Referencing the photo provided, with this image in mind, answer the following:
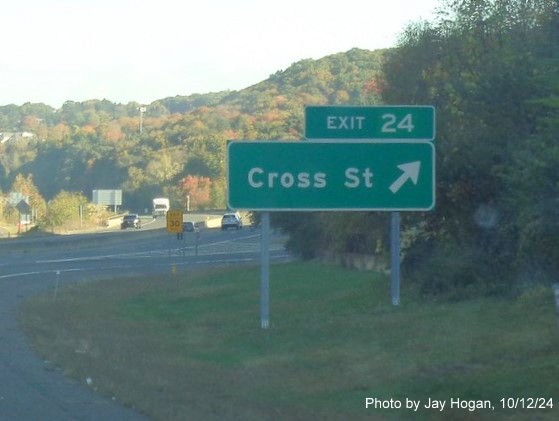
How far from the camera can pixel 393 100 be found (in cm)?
3106

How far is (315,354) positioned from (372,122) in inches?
185

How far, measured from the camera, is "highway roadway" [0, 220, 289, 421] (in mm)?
11086

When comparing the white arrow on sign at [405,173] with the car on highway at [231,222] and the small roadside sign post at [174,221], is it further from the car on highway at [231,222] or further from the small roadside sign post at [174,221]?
the car on highway at [231,222]

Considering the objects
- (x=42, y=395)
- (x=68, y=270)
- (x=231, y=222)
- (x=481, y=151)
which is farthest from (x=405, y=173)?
(x=231, y=222)

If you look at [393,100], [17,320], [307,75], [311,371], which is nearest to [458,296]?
[311,371]

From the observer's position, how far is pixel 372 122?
19203 millimetres

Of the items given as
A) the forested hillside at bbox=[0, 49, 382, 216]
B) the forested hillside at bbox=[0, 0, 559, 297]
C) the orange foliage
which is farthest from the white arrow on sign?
the orange foliage

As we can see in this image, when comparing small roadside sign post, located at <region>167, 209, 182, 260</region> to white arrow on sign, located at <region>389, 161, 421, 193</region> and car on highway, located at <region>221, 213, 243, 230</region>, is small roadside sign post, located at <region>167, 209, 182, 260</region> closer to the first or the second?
white arrow on sign, located at <region>389, 161, 421, 193</region>

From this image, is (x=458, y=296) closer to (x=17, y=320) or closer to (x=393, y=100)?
(x=17, y=320)

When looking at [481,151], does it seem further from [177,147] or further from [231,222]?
[177,147]

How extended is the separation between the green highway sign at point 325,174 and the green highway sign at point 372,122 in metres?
0.35

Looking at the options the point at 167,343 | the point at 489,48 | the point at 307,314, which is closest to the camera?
the point at 167,343

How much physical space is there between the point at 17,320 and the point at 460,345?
37.9 ft

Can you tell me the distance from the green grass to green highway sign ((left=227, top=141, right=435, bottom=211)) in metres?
2.20
